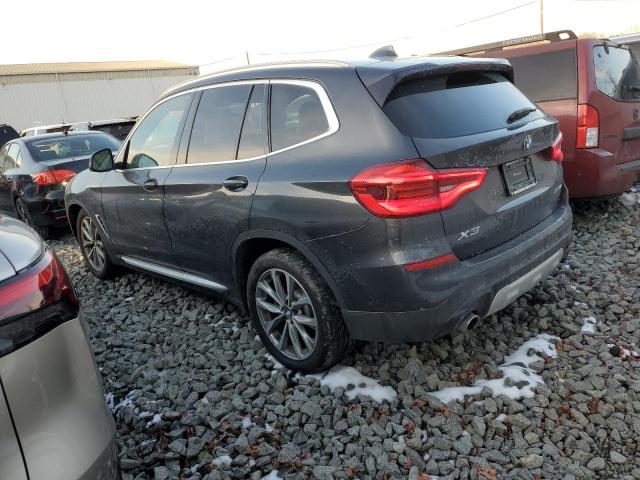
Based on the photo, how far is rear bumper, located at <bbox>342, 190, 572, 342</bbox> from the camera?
2.42 m

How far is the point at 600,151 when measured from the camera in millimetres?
4707

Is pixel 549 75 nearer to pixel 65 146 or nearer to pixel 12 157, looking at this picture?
pixel 65 146

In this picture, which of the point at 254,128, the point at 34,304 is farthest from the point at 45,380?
the point at 254,128

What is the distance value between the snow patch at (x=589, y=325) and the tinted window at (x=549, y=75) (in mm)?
2330

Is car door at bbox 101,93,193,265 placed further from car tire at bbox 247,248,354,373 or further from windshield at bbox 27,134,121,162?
windshield at bbox 27,134,121,162

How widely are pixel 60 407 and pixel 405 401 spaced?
1738 mm

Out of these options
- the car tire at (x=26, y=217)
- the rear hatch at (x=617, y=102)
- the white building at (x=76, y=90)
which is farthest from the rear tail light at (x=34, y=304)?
the white building at (x=76, y=90)

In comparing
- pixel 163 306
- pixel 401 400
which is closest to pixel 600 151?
pixel 401 400

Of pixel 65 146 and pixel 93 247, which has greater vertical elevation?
pixel 65 146

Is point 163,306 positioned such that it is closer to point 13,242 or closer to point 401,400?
point 401,400

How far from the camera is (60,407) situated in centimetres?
150

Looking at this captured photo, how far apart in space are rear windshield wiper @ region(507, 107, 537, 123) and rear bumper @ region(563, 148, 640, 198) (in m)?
1.91

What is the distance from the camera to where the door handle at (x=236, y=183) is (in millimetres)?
2959

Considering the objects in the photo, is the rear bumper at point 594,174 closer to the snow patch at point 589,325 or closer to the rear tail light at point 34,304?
the snow patch at point 589,325
